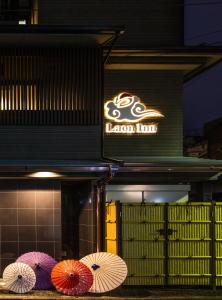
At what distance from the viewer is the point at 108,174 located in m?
15.9

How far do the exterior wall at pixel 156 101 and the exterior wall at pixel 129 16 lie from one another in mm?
1240

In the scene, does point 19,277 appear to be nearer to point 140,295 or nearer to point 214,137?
point 140,295

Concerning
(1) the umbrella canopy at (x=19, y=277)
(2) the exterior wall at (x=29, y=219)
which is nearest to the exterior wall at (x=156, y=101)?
(2) the exterior wall at (x=29, y=219)

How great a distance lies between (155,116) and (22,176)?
22.6 ft

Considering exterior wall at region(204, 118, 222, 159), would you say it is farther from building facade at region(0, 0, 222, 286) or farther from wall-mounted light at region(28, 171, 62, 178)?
wall-mounted light at region(28, 171, 62, 178)

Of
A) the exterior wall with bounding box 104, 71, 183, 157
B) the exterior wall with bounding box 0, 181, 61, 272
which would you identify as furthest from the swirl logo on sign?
the exterior wall with bounding box 0, 181, 61, 272

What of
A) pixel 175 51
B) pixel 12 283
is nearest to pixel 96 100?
pixel 175 51

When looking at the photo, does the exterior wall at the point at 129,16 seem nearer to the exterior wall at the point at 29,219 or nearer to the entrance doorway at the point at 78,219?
the entrance doorway at the point at 78,219

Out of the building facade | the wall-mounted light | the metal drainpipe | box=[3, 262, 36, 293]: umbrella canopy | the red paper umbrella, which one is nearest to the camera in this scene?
the red paper umbrella

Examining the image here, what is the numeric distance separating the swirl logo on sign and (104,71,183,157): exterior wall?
449 millimetres

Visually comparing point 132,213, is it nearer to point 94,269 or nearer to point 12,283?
point 94,269

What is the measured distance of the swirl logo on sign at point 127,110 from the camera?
68.4 feet

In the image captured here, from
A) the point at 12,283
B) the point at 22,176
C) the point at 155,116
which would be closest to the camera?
the point at 12,283

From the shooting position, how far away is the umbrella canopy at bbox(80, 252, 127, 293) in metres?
15.0
